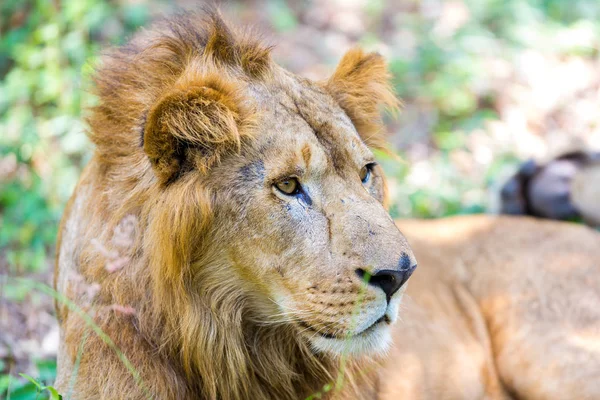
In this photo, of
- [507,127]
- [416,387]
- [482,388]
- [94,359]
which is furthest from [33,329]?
[507,127]

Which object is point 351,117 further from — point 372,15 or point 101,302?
point 372,15

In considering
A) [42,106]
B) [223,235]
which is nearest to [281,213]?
[223,235]

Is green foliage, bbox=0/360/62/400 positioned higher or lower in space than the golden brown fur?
lower

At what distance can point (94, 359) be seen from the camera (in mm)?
2623

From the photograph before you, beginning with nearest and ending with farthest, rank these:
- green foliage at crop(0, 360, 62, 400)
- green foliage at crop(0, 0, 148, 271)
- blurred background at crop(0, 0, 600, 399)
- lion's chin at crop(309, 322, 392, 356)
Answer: lion's chin at crop(309, 322, 392, 356) → green foliage at crop(0, 360, 62, 400) → blurred background at crop(0, 0, 600, 399) → green foliage at crop(0, 0, 148, 271)

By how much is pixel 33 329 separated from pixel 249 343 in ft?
6.77

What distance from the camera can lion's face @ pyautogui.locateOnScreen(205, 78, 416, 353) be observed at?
94.7 inches


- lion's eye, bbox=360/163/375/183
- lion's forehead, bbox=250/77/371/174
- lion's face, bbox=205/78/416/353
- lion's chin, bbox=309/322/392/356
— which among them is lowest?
lion's chin, bbox=309/322/392/356

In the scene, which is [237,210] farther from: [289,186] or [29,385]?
[29,385]

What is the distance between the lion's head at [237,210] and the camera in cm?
243

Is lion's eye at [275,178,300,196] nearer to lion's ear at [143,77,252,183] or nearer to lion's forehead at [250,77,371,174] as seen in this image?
lion's forehead at [250,77,371,174]

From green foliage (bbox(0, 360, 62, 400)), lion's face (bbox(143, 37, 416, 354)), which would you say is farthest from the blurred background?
lion's face (bbox(143, 37, 416, 354))

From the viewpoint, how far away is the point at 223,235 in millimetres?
2535

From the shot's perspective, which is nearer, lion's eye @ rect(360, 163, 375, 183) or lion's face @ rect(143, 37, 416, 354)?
lion's face @ rect(143, 37, 416, 354)
